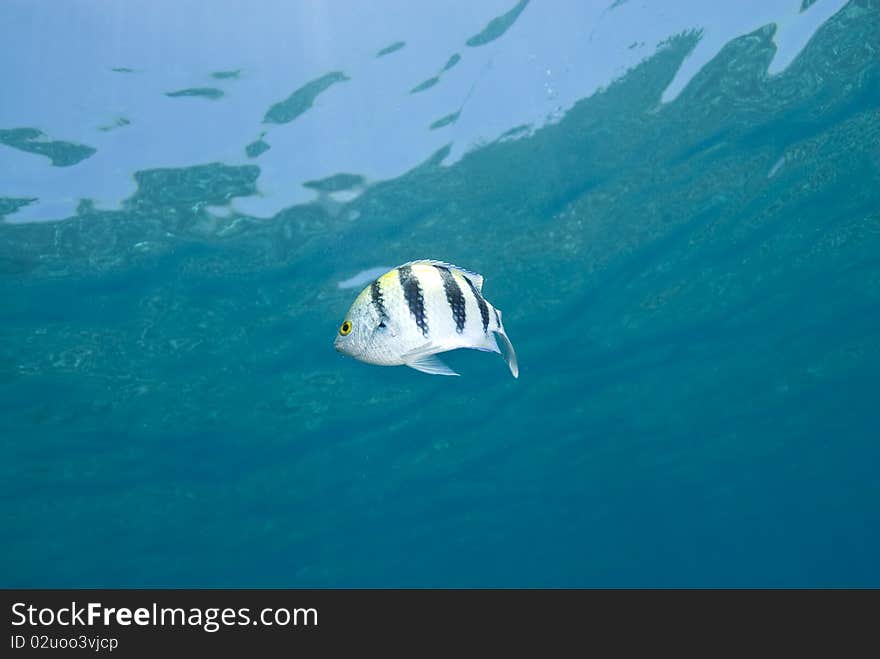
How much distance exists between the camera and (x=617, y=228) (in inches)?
583

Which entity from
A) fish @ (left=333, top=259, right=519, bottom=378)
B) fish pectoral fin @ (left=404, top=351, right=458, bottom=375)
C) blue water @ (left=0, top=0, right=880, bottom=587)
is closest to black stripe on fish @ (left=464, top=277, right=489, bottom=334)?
fish @ (left=333, top=259, right=519, bottom=378)

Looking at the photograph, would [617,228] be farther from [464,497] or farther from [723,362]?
[464,497]

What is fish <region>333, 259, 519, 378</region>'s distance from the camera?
2.38m

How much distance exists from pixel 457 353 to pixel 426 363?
16398 mm

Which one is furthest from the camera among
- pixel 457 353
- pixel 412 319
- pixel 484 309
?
pixel 457 353

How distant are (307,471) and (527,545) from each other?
2885 cm

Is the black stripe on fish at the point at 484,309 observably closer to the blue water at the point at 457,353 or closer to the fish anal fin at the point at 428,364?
the fish anal fin at the point at 428,364

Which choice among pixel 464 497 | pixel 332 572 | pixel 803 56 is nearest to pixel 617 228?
pixel 803 56

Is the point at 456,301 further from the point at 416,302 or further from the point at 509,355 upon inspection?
the point at 509,355

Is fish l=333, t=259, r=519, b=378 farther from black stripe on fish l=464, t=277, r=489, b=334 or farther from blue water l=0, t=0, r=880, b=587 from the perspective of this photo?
blue water l=0, t=0, r=880, b=587

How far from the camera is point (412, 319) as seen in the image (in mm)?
2373

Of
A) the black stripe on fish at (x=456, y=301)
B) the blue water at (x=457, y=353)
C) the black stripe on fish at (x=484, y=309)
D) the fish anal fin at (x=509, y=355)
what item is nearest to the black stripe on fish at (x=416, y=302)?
the black stripe on fish at (x=456, y=301)

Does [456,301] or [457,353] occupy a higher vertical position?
[457,353]

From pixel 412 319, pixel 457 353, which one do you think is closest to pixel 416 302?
pixel 412 319
